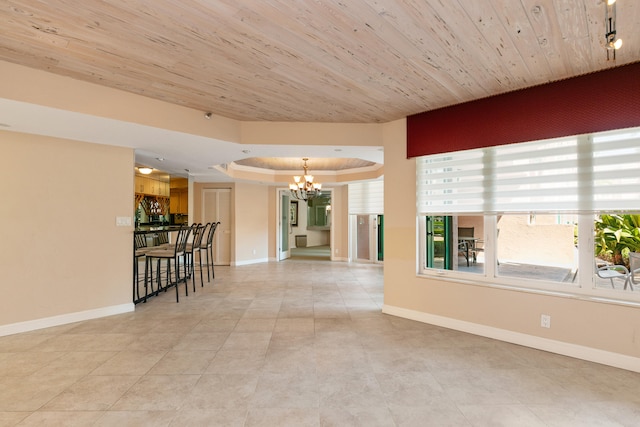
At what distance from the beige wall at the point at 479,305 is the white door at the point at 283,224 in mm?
5157

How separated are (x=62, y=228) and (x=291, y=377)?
3273 millimetres

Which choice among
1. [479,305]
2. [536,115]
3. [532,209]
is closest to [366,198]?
[479,305]

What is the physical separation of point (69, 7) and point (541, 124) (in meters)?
3.64

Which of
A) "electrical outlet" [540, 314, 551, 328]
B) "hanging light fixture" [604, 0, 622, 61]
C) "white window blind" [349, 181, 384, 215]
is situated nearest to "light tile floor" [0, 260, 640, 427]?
"electrical outlet" [540, 314, 551, 328]

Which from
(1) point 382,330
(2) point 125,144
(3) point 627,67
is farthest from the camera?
(2) point 125,144

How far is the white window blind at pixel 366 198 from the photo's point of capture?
8141 mm

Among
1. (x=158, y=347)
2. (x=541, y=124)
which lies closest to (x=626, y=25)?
(x=541, y=124)

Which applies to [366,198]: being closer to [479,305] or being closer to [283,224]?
[283,224]

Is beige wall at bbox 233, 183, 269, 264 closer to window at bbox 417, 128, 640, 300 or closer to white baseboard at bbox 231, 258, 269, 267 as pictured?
white baseboard at bbox 231, 258, 269, 267

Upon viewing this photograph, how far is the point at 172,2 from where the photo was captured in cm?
171

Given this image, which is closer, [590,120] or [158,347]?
[590,120]

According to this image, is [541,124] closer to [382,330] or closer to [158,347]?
[382,330]

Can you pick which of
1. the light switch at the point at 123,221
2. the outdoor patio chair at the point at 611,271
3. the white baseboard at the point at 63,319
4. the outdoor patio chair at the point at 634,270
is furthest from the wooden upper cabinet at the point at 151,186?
the outdoor patio chair at the point at 634,270

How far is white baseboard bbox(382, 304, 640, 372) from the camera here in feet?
8.31
